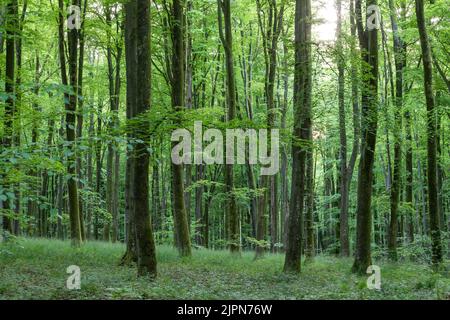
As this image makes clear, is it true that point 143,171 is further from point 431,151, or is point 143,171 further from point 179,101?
point 431,151

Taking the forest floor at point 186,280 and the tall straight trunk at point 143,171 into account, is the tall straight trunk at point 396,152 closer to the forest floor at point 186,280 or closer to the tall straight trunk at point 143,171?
the forest floor at point 186,280

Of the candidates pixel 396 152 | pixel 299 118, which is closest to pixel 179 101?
pixel 299 118

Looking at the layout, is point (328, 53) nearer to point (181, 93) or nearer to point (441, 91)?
point (181, 93)

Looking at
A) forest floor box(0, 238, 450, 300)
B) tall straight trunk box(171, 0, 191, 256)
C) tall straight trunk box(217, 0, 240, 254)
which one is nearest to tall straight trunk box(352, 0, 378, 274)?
forest floor box(0, 238, 450, 300)

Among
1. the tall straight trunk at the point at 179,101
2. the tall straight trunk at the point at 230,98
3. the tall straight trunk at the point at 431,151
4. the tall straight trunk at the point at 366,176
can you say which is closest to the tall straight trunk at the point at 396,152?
the tall straight trunk at the point at 431,151

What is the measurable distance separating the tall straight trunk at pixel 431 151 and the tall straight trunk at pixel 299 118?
4.12 metres

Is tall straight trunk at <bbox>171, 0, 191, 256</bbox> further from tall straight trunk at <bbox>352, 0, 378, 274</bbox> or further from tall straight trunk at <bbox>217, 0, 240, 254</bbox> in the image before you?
tall straight trunk at <bbox>352, 0, 378, 274</bbox>

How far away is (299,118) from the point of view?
1245 cm

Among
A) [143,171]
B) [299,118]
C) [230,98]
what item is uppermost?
[230,98]

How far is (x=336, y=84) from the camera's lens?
12.5 m

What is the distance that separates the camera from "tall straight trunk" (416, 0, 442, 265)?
14.2 m

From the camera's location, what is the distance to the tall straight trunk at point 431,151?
14219 mm

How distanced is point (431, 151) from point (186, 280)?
8984 mm
